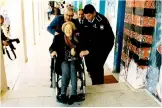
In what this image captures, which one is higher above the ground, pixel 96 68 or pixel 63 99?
pixel 96 68

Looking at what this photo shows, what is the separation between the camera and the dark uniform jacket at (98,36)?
11.6 feet

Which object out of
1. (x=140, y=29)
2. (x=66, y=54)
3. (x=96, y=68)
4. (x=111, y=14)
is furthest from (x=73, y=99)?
(x=111, y=14)

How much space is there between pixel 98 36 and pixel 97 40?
67 millimetres

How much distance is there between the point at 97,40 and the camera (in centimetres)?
361

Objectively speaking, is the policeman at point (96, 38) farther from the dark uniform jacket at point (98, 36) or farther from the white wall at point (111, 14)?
the white wall at point (111, 14)

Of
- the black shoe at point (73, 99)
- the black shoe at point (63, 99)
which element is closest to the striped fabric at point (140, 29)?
the black shoe at point (73, 99)

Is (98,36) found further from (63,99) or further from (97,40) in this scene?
(63,99)

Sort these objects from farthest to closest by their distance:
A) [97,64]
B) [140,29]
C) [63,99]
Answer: [97,64]
[140,29]
[63,99]

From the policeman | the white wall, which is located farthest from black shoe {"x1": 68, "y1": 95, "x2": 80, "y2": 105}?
the white wall

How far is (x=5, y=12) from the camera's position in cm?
540

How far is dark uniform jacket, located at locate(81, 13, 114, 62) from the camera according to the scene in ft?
11.6

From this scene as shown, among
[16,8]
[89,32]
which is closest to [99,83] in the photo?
[89,32]

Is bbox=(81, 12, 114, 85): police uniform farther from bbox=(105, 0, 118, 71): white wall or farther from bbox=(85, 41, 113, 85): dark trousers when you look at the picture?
bbox=(105, 0, 118, 71): white wall

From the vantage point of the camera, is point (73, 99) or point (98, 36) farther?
point (98, 36)
